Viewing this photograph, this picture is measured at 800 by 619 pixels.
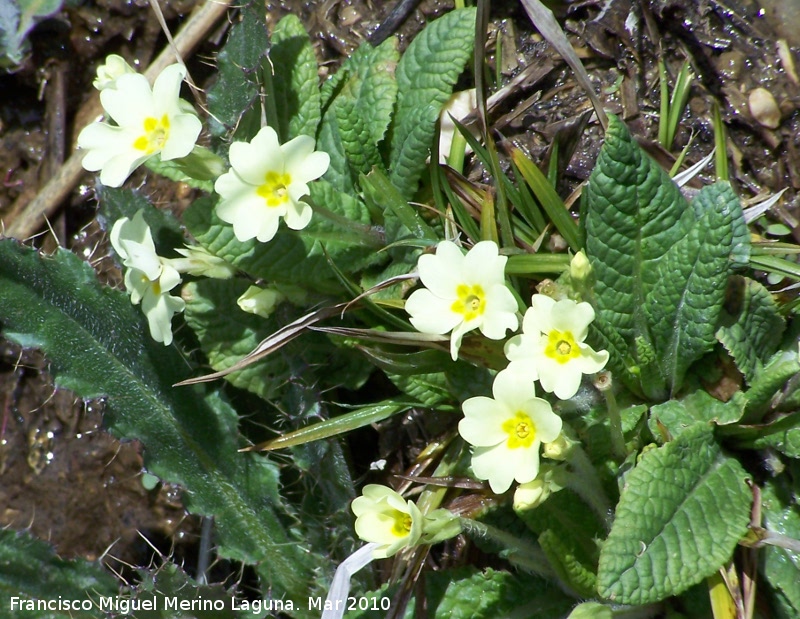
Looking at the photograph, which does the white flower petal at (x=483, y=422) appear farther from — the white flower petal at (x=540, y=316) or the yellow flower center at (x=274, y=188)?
the yellow flower center at (x=274, y=188)

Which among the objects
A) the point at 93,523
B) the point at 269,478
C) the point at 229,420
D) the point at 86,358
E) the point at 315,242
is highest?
the point at 315,242

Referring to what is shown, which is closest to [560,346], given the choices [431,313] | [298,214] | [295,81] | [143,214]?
[431,313]

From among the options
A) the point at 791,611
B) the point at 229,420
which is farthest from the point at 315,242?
the point at 791,611

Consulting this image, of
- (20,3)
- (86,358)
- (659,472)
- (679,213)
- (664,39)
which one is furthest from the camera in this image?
(20,3)

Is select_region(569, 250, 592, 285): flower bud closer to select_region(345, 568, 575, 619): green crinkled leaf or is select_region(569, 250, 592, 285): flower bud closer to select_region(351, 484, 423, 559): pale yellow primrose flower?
select_region(351, 484, 423, 559): pale yellow primrose flower

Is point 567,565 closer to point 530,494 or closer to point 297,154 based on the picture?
point 530,494

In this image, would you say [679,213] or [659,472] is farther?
[679,213]

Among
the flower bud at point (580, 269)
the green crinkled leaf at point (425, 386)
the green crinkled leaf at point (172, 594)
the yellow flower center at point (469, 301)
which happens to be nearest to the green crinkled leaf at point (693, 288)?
the flower bud at point (580, 269)

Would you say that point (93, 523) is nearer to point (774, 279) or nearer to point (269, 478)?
point (269, 478)
